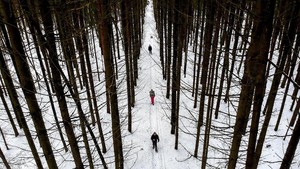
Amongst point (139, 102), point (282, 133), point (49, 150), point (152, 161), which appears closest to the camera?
point (49, 150)

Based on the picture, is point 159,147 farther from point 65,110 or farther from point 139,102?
point 65,110

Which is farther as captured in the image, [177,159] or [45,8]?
[177,159]

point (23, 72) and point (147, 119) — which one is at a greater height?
point (23, 72)

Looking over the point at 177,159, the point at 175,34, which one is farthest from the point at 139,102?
the point at 175,34

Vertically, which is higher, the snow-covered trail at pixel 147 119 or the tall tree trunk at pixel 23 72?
the tall tree trunk at pixel 23 72

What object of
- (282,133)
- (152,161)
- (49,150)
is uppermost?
(49,150)

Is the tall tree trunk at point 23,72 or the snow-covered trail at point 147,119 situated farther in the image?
the snow-covered trail at point 147,119

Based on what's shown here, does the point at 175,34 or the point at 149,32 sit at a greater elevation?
the point at 175,34

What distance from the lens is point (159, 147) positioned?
1390 centimetres

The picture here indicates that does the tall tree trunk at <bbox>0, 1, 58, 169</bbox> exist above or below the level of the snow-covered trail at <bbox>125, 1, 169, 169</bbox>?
above

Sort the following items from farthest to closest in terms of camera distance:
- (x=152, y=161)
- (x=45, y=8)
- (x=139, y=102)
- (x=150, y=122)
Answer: (x=139, y=102)
(x=150, y=122)
(x=152, y=161)
(x=45, y=8)

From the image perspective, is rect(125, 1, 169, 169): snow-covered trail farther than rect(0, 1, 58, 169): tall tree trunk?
Yes

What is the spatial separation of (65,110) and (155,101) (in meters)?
13.6

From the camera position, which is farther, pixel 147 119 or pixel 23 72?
pixel 147 119
